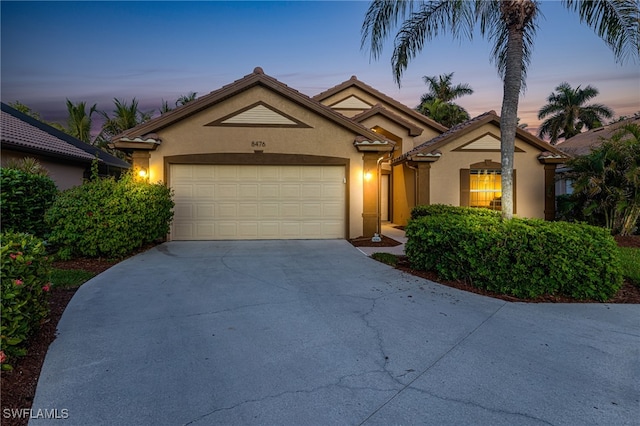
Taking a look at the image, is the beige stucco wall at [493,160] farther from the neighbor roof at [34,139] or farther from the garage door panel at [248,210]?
the neighbor roof at [34,139]

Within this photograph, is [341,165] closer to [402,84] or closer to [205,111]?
[402,84]

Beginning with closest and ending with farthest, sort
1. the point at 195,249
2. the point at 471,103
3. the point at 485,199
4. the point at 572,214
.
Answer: the point at 195,249 → the point at 572,214 → the point at 485,199 → the point at 471,103

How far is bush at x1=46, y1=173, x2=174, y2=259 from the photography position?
7441 millimetres

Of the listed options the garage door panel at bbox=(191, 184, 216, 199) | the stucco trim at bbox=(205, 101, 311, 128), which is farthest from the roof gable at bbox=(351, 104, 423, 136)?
the garage door panel at bbox=(191, 184, 216, 199)

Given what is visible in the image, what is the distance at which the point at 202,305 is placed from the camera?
4832 millimetres

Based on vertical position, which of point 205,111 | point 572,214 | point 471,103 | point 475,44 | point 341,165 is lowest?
point 572,214

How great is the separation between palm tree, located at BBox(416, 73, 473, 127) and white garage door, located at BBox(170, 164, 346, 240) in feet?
63.3

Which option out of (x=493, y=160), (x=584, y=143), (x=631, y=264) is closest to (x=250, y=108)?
(x=493, y=160)

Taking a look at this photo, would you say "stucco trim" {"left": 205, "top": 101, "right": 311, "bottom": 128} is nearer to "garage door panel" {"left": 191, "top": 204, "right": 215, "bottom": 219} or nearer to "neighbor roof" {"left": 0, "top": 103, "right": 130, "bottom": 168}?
"garage door panel" {"left": 191, "top": 204, "right": 215, "bottom": 219}

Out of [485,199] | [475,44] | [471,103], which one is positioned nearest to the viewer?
[475,44]

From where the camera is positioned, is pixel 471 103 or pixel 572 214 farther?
pixel 471 103

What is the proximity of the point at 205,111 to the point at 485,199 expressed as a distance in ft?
36.3

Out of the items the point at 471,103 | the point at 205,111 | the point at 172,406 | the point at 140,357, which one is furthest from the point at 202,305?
the point at 471,103

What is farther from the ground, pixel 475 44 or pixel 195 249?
pixel 475 44
